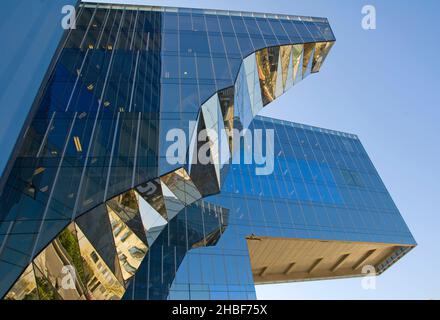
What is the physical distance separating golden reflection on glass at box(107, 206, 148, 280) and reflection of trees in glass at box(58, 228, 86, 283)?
1915mm

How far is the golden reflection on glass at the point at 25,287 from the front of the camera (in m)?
12.0

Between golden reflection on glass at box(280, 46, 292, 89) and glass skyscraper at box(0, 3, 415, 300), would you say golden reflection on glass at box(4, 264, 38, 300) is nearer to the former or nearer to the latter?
glass skyscraper at box(0, 3, 415, 300)

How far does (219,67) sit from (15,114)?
13.9 metres

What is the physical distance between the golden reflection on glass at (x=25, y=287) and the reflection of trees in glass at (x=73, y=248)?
154cm

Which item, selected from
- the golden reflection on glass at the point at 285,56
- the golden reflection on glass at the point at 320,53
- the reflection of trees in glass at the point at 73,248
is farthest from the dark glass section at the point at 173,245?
the golden reflection on glass at the point at 320,53

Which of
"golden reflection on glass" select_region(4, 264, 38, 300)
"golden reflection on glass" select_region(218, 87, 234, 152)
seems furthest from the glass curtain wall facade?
"golden reflection on glass" select_region(4, 264, 38, 300)

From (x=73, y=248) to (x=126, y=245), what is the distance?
3669 mm

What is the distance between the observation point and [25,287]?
12438 millimetres

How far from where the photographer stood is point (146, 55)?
24000 mm

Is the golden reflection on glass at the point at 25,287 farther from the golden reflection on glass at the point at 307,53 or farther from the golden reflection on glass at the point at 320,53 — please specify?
the golden reflection on glass at the point at 320,53

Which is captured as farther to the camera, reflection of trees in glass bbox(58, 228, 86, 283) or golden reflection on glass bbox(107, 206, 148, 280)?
golden reflection on glass bbox(107, 206, 148, 280)

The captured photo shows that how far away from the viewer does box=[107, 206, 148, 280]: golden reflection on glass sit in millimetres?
16703

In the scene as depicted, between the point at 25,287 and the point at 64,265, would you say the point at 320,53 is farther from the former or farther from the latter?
the point at 25,287
